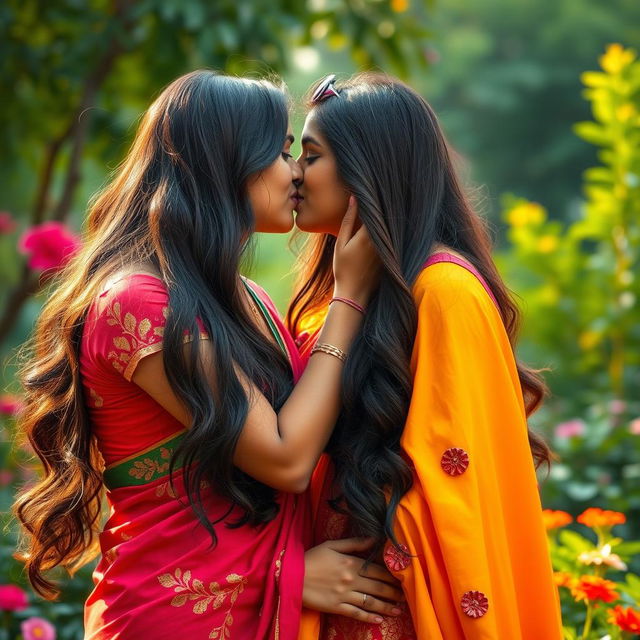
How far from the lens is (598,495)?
4559mm

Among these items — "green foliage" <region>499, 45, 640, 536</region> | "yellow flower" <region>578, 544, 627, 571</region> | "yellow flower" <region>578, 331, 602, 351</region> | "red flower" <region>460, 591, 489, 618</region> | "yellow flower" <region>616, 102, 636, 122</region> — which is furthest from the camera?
"yellow flower" <region>578, 331, 602, 351</region>

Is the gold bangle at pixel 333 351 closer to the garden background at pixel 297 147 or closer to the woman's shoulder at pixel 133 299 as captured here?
the woman's shoulder at pixel 133 299

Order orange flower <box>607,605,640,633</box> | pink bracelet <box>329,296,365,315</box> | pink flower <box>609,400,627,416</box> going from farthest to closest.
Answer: pink flower <box>609,400,627,416</box> < orange flower <box>607,605,640,633</box> < pink bracelet <box>329,296,365,315</box>

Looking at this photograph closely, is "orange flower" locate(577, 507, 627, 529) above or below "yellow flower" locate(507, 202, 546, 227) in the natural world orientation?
above

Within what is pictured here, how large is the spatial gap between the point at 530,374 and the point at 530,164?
13969 millimetres

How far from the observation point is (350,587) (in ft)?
7.22

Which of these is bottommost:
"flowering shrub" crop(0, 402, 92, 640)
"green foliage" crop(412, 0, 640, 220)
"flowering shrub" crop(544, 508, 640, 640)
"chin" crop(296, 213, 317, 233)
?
"green foliage" crop(412, 0, 640, 220)

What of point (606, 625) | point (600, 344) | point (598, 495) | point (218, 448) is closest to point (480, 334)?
point (218, 448)

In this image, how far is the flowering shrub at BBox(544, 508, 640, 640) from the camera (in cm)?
252

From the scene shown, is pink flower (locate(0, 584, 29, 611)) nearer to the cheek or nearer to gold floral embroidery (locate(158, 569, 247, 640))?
gold floral embroidery (locate(158, 569, 247, 640))

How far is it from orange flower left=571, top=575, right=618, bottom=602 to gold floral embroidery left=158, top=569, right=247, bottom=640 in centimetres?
93

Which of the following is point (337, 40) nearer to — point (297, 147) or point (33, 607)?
point (297, 147)

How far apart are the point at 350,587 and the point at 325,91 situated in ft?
3.96

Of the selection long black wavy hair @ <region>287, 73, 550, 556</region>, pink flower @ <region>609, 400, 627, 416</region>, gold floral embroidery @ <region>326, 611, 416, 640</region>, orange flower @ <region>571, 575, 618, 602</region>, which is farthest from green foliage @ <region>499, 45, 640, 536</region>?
gold floral embroidery @ <region>326, 611, 416, 640</region>
